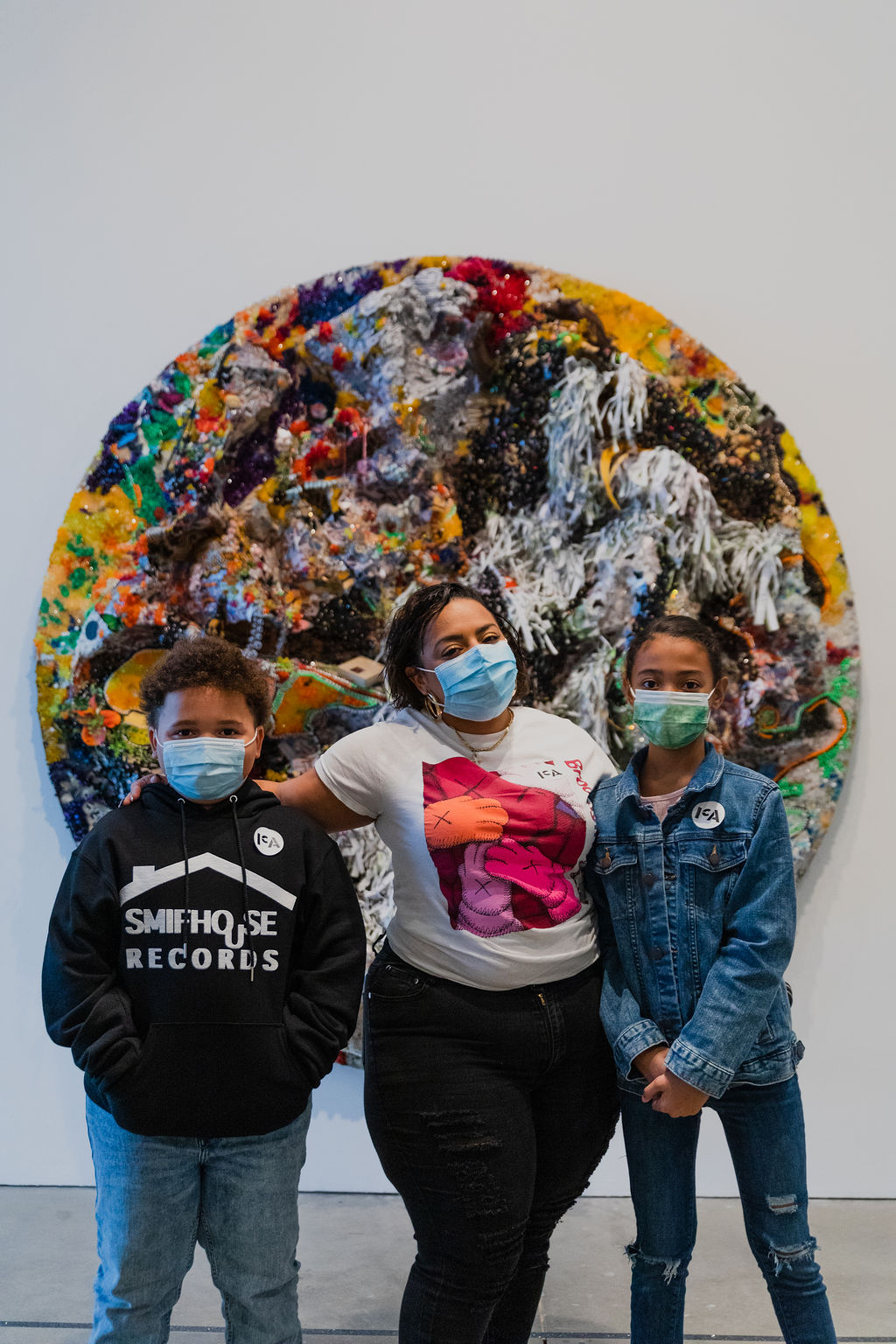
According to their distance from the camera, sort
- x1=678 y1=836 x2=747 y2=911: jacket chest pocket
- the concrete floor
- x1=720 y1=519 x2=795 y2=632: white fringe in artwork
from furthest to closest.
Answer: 1. x1=720 y1=519 x2=795 y2=632: white fringe in artwork
2. the concrete floor
3. x1=678 y1=836 x2=747 y2=911: jacket chest pocket

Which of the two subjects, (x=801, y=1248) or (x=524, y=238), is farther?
(x=524, y=238)

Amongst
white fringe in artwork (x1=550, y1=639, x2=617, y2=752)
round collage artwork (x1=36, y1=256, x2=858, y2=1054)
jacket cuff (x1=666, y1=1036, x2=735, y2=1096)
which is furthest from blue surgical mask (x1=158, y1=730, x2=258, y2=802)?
white fringe in artwork (x1=550, y1=639, x2=617, y2=752)

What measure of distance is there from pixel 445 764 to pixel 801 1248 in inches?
34.8

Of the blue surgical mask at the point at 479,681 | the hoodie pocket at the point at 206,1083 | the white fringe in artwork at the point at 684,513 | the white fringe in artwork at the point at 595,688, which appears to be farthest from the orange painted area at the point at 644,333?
the hoodie pocket at the point at 206,1083

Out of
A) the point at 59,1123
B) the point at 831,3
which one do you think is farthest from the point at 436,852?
the point at 831,3

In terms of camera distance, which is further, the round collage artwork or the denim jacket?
the round collage artwork

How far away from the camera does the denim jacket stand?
146 cm

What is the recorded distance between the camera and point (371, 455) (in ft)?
7.98

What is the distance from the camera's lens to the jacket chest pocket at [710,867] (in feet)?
4.98

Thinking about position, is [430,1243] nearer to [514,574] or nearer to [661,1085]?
[661,1085]

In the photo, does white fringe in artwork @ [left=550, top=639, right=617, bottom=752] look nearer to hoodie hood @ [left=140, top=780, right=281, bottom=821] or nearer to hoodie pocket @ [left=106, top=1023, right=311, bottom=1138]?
hoodie hood @ [left=140, top=780, right=281, bottom=821]

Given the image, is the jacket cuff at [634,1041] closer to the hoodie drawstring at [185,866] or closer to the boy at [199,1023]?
the boy at [199,1023]

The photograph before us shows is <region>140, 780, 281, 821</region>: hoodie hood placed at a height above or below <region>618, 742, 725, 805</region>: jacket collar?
below

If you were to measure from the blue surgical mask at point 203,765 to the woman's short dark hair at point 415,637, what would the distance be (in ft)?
1.02
